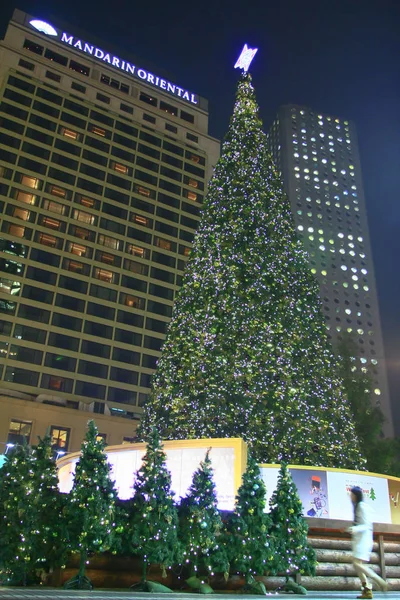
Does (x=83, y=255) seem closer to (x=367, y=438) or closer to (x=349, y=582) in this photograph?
(x=367, y=438)

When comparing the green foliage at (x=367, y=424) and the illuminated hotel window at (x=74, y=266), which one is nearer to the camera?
the green foliage at (x=367, y=424)

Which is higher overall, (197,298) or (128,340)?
(128,340)

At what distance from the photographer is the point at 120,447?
18.4 m

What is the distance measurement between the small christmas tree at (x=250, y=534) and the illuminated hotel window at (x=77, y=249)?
165 ft

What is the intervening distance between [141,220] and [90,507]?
188 ft

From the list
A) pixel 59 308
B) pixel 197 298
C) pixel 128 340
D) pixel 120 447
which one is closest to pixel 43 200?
pixel 59 308

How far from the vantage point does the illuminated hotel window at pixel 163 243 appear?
65.9 m

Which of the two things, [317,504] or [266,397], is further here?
[266,397]

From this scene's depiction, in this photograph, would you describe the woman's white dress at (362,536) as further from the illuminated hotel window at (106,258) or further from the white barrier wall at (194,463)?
the illuminated hotel window at (106,258)

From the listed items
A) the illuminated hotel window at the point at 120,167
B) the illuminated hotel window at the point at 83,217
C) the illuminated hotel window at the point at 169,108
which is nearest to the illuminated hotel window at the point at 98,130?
the illuminated hotel window at the point at 120,167

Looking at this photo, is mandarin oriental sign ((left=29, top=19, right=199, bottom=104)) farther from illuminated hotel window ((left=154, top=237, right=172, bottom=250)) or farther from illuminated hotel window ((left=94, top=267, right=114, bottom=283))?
illuminated hotel window ((left=94, top=267, right=114, bottom=283))

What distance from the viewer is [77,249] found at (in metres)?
59.9

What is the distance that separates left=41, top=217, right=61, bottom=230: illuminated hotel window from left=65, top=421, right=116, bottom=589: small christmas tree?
5050cm

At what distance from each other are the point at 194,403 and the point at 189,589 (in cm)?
835
